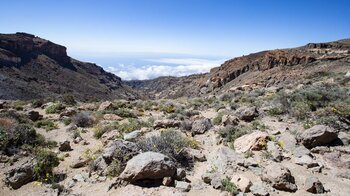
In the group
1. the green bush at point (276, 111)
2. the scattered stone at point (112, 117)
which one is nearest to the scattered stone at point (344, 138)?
the green bush at point (276, 111)

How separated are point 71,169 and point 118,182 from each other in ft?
6.78

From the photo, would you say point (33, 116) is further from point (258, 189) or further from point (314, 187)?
point (314, 187)

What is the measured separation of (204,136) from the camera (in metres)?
9.59

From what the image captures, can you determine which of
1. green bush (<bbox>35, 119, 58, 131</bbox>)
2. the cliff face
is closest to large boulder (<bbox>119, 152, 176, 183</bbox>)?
green bush (<bbox>35, 119, 58, 131</bbox>)

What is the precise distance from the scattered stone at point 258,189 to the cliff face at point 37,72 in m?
48.8

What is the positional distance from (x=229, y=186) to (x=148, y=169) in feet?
5.78

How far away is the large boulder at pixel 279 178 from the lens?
18.2 feet

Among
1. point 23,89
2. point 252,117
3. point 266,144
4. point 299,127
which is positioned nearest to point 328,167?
A: point 266,144

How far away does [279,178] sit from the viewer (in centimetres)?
565

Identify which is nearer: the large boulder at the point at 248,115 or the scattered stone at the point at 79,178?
the scattered stone at the point at 79,178

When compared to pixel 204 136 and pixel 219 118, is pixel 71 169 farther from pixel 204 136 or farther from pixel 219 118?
pixel 219 118

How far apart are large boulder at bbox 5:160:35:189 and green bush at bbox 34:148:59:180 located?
0.44ft

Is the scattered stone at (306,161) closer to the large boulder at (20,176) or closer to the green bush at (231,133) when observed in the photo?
the green bush at (231,133)

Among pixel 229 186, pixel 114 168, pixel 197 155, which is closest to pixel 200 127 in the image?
pixel 197 155
